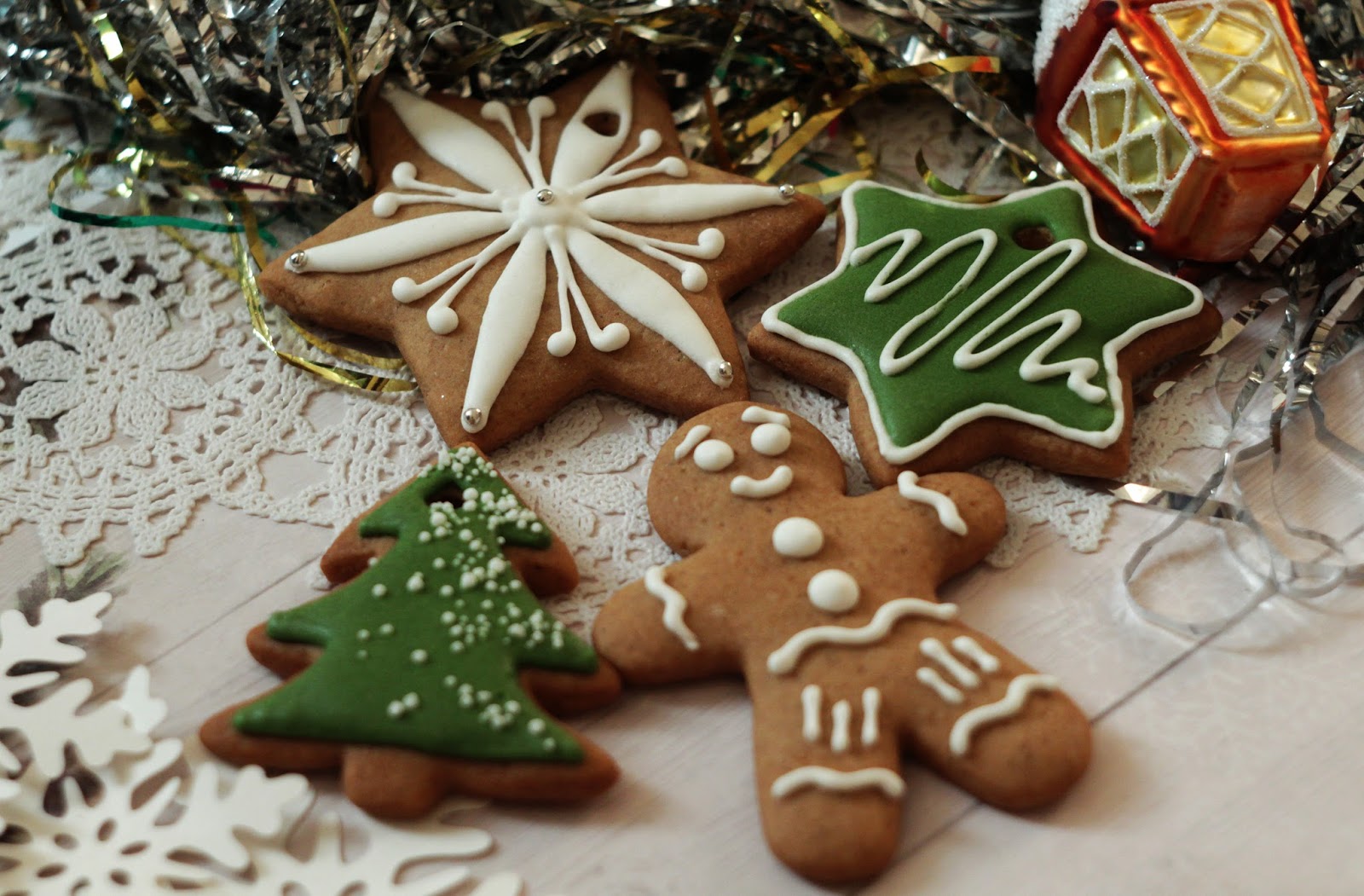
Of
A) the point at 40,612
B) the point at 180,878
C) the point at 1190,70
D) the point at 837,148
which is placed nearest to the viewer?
the point at 180,878

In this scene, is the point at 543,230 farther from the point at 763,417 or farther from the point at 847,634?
the point at 847,634

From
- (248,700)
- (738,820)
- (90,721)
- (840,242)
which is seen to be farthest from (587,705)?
(840,242)

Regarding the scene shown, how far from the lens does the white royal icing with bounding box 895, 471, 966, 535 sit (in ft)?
3.56

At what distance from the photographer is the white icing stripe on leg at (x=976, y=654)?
39.6 inches

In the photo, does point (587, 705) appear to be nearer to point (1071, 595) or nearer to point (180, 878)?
point (180, 878)

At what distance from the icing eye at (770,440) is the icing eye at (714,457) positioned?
0.09 feet

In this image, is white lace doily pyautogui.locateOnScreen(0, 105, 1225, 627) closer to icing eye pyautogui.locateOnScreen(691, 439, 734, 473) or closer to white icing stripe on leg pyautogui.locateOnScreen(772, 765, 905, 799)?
icing eye pyautogui.locateOnScreen(691, 439, 734, 473)

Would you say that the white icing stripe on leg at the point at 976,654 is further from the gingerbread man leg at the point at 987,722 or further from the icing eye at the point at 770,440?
the icing eye at the point at 770,440

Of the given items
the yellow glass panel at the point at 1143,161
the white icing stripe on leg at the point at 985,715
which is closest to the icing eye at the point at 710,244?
the yellow glass panel at the point at 1143,161

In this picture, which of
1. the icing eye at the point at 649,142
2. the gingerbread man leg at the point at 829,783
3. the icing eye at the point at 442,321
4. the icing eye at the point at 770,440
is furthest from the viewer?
the icing eye at the point at 649,142

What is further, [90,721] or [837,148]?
[837,148]

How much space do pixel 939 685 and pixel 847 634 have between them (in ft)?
0.28

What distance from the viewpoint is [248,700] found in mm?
1039

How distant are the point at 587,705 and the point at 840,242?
1.97 ft
